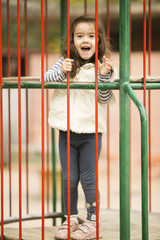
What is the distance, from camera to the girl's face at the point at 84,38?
2.00m

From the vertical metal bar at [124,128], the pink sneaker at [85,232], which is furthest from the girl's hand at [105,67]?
the pink sneaker at [85,232]

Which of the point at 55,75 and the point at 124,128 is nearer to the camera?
the point at 124,128

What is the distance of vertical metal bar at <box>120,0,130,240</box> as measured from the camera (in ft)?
5.73

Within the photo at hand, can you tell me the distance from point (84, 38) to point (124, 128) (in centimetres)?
51

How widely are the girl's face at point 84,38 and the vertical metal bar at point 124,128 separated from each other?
0.88 feet

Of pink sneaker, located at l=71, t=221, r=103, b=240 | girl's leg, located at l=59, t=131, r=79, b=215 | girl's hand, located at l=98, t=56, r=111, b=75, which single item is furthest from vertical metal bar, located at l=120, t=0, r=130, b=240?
girl's leg, located at l=59, t=131, r=79, b=215

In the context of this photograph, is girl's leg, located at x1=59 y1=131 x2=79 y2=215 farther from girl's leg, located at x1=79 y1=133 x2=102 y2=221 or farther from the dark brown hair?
the dark brown hair

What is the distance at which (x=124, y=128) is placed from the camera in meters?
1.77

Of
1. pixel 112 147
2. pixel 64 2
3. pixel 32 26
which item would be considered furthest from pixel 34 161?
pixel 64 2

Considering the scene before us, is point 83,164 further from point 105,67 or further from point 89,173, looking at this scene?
point 105,67

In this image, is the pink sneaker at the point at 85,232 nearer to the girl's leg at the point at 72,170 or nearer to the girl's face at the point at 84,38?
the girl's leg at the point at 72,170

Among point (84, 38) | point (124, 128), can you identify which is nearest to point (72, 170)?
point (124, 128)

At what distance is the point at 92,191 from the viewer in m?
2.01

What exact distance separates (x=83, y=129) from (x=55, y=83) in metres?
0.30
